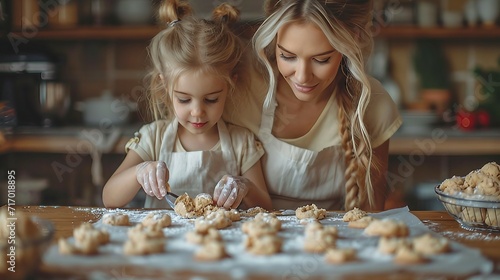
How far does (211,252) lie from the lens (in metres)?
0.91

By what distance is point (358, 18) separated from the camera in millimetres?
1490

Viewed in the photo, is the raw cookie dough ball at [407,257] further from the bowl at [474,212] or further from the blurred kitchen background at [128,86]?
the blurred kitchen background at [128,86]

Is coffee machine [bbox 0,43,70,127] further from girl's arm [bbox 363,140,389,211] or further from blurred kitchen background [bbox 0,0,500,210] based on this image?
girl's arm [bbox 363,140,389,211]

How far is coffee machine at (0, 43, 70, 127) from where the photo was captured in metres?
2.59

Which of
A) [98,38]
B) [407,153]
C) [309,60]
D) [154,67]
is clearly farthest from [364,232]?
[98,38]

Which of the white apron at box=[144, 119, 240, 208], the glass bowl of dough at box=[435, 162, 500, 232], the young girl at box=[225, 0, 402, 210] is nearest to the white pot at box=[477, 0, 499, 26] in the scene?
the young girl at box=[225, 0, 402, 210]

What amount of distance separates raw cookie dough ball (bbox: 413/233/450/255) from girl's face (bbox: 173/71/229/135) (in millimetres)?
610

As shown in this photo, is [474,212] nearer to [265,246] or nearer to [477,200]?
[477,200]

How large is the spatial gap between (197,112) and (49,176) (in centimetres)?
198

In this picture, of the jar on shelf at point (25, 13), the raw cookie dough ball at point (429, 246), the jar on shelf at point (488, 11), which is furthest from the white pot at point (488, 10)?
the raw cookie dough ball at point (429, 246)

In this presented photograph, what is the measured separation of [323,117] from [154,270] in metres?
0.85

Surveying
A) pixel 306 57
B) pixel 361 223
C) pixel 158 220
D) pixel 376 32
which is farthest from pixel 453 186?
pixel 376 32

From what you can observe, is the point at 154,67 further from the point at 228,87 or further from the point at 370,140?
the point at 370,140

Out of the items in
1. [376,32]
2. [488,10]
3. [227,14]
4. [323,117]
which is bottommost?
[323,117]
